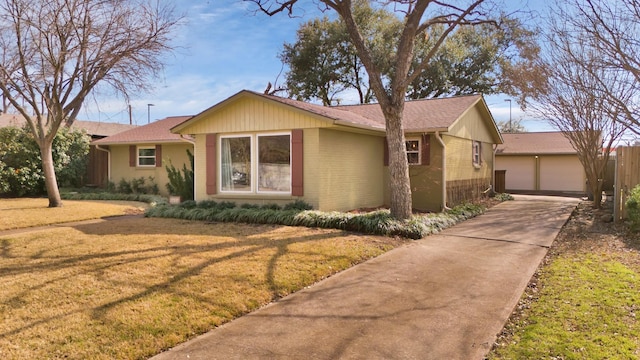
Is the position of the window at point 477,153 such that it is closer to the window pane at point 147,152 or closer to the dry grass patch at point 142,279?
the dry grass patch at point 142,279

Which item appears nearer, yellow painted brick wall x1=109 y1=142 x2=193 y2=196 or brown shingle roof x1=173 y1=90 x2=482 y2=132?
brown shingle roof x1=173 y1=90 x2=482 y2=132

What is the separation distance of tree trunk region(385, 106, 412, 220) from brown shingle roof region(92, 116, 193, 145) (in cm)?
1090

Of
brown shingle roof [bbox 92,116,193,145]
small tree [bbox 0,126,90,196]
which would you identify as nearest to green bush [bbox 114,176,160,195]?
brown shingle roof [bbox 92,116,193,145]

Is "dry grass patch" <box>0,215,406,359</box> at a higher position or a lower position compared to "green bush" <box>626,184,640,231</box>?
lower

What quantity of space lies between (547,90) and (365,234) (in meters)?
9.68

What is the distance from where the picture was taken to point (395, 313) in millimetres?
4496

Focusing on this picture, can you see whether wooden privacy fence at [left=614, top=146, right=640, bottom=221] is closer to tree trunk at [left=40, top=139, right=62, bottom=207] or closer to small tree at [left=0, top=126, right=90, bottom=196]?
tree trunk at [left=40, top=139, right=62, bottom=207]

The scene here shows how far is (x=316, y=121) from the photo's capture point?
1043 cm

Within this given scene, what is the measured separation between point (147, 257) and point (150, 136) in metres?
13.9

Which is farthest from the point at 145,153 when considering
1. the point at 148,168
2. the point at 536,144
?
the point at 536,144

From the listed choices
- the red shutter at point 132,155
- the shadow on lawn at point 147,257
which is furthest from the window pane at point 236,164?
the red shutter at point 132,155

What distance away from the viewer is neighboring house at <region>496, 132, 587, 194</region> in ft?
72.8

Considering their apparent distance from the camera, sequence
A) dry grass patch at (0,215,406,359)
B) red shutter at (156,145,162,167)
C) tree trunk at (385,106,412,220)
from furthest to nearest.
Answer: red shutter at (156,145,162,167), tree trunk at (385,106,412,220), dry grass patch at (0,215,406,359)

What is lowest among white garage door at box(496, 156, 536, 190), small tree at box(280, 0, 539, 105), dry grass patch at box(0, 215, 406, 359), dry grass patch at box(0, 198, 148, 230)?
dry grass patch at box(0, 215, 406, 359)
